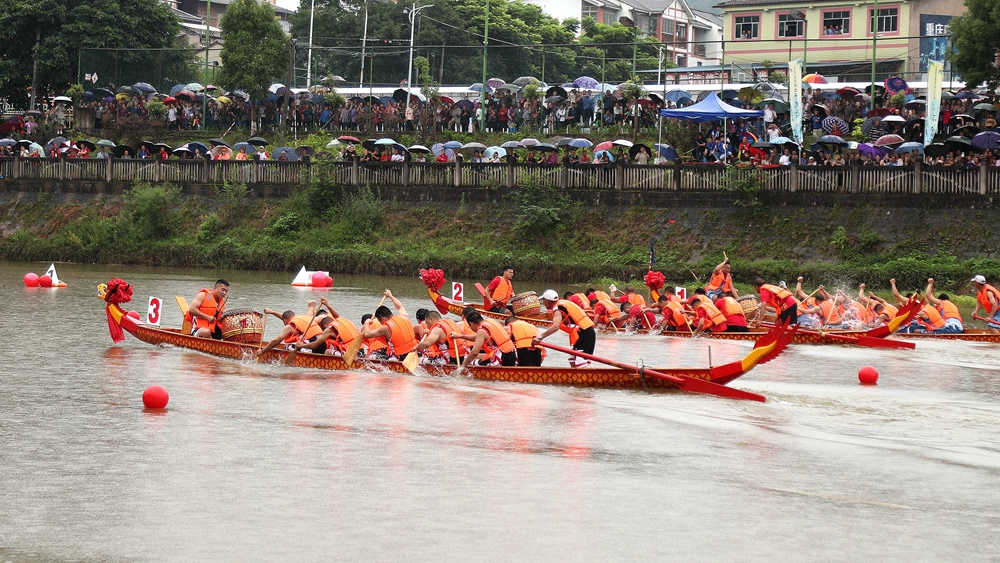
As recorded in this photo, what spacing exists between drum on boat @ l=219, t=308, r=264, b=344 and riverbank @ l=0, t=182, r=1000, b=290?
15869 millimetres

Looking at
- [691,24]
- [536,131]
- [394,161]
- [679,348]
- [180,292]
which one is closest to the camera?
[679,348]

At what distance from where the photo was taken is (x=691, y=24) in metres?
101

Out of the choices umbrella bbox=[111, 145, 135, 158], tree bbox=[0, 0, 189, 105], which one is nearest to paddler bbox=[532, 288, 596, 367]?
umbrella bbox=[111, 145, 135, 158]

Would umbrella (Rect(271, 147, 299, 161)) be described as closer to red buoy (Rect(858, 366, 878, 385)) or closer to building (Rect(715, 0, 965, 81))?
building (Rect(715, 0, 965, 81))

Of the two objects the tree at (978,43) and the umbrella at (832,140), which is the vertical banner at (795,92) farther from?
the tree at (978,43)

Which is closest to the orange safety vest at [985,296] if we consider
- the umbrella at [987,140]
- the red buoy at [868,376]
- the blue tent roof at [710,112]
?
the red buoy at [868,376]

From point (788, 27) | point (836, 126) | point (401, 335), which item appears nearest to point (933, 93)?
point (836, 126)

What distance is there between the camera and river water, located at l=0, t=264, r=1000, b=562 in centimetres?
934

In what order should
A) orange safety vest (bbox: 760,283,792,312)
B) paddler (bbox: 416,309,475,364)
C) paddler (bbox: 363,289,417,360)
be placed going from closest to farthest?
paddler (bbox: 416,309,475,364), paddler (bbox: 363,289,417,360), orange safety vest (bbox: 760,283,792,312)

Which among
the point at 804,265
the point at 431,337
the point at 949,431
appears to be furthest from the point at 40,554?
the point at 804,265

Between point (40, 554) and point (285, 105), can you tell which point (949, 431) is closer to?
point (40, 554)

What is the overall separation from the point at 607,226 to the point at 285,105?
16310 millimetres

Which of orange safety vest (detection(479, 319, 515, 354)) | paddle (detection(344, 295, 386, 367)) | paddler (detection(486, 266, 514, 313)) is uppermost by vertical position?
paddler (detection(486, 266, 514, 313))

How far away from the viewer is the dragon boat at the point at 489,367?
14.9 metres
